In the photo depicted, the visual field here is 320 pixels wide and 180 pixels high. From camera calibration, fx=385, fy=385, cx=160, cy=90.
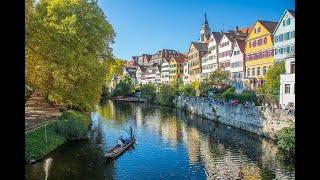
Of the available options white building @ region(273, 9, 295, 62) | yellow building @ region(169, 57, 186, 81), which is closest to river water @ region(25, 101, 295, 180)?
white building @ region(273, 9, 295, 62)

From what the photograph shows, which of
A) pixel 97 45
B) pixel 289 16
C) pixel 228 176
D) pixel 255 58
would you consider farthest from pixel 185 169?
pixel 255 58

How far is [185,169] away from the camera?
67.1 ft

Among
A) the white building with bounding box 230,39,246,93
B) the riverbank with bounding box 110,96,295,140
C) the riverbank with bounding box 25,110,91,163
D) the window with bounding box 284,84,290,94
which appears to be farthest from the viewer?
the white building with bounding box 230,39,246,93

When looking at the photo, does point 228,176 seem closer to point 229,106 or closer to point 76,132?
point 76,132

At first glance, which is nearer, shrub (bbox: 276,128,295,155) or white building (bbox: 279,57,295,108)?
shrub (bbox: 276,128,295,155)

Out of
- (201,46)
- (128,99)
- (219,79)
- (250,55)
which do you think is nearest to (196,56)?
(201,46)

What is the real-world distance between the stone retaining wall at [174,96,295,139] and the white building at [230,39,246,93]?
20.6ft

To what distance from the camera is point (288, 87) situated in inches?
1203

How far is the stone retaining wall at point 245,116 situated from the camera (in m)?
28.0

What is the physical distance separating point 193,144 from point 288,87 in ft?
30.6

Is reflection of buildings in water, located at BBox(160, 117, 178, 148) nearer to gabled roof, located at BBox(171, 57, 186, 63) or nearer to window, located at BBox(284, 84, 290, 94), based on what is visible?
window, located at BBox(284, 84, 290, 94)

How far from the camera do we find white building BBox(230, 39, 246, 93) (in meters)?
49.2

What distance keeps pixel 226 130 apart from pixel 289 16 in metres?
12.9

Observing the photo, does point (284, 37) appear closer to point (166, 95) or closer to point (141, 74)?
point (166, 95)
